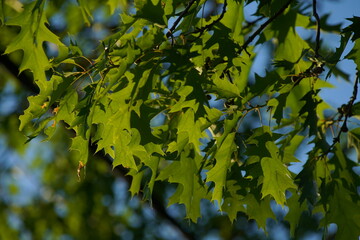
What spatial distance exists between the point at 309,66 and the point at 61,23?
2.93m

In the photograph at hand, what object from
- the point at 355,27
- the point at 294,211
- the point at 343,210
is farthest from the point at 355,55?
the point at 294,211

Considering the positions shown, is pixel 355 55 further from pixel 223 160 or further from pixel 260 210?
pixel 260 210

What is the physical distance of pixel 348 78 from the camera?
9.19 feet

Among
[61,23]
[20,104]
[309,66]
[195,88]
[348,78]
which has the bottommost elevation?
[20,104]

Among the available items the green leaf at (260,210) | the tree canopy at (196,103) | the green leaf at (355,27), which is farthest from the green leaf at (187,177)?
the green leaf at (355,27)

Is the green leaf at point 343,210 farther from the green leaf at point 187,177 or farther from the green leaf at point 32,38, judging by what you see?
the green leaf at point 32,38

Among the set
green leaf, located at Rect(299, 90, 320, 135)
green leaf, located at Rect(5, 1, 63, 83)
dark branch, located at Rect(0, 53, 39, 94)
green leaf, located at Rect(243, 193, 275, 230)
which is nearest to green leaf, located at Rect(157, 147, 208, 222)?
green leaf, located at Rect(243, 193, 275, 230)

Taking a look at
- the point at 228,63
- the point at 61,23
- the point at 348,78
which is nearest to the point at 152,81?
the point at 228,63

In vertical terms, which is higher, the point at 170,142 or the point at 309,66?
the point at 309,66

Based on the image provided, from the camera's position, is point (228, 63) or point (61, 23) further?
point (61, 23)

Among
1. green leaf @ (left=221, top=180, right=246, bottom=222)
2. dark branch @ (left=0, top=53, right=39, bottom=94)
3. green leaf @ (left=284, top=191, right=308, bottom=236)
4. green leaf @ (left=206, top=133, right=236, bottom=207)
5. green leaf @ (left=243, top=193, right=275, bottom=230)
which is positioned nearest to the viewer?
green leaf @ (left=206, top=133, right=236, bottom=207)

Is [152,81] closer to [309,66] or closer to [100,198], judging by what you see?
[309,66]

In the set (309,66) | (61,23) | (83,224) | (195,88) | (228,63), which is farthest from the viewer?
(83,224)

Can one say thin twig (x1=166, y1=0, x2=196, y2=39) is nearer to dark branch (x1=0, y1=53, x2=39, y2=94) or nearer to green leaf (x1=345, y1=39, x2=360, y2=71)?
green leaf (x1=345, y1=39, x2=360, y2=71)
